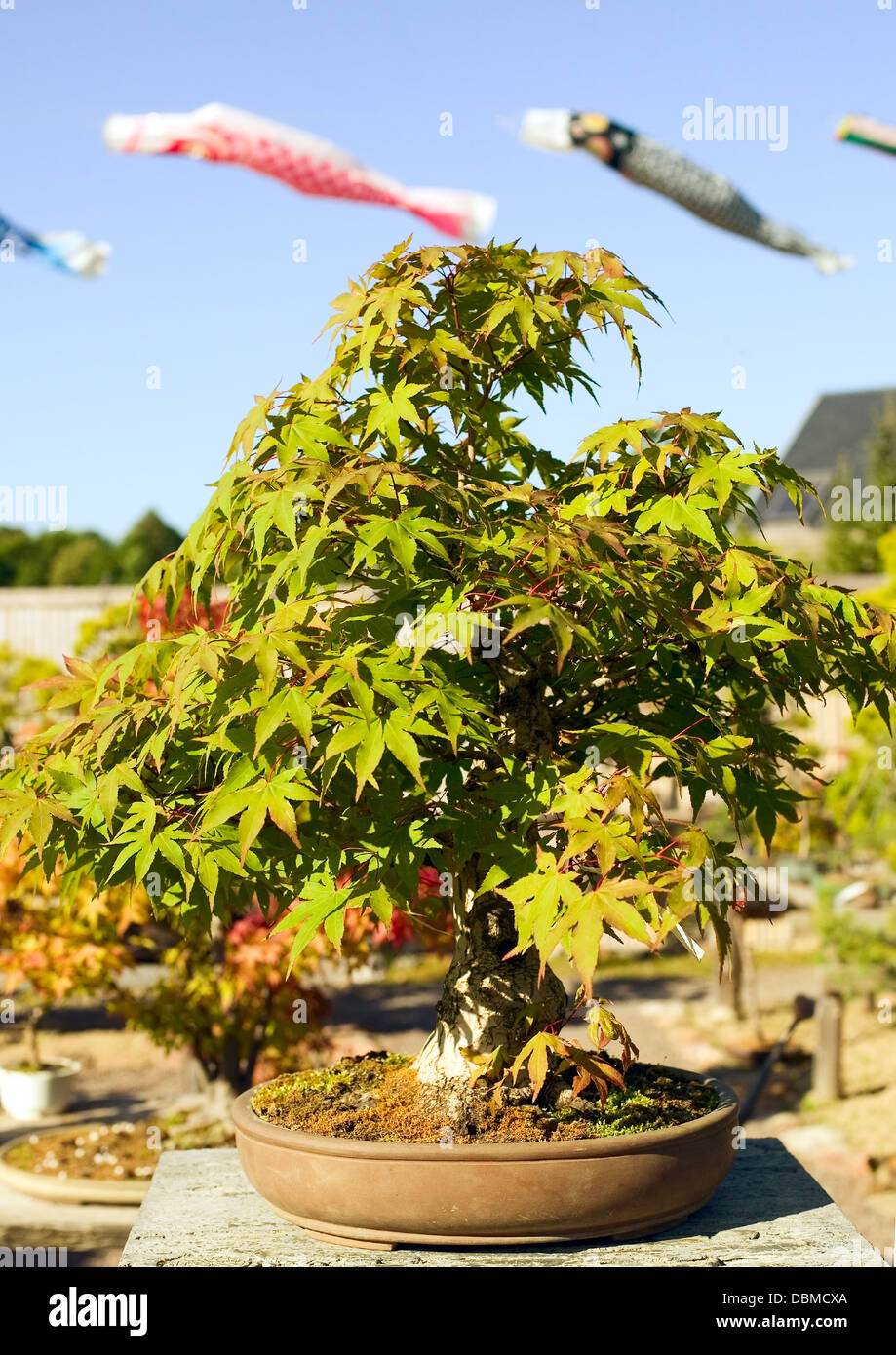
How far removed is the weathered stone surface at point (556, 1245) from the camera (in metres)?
1.75

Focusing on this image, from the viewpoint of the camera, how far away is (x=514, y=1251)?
1.76 m

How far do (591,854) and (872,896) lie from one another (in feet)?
28.0

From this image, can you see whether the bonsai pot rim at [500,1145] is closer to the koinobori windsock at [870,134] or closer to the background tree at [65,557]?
the koinobori windsock at [870,134]

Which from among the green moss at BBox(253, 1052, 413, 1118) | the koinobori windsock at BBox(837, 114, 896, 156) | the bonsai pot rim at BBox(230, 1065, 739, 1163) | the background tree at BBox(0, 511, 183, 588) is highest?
the koinobori windsock at BBox(837, 114, 896, 156)

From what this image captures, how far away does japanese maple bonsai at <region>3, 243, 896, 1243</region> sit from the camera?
1.61 m

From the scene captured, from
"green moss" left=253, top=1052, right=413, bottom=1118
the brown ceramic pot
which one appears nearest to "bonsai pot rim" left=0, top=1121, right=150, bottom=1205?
"green moss" left=253, top=1052, right=413, bottom=1118

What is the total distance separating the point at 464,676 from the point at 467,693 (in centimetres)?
13

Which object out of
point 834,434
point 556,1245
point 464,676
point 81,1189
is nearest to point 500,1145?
point 556,1245

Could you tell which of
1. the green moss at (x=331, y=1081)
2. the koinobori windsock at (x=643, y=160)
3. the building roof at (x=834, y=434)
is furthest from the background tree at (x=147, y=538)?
the green moss at (x=331, y=1081)

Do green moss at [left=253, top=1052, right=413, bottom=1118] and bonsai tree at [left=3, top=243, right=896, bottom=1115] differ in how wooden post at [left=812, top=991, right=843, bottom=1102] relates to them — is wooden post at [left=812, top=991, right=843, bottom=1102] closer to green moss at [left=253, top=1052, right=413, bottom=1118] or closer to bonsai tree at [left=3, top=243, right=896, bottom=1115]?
green moss at [left=253, top=1052, right=413, bottom=1118]

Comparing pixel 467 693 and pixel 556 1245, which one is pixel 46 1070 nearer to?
pixel 556 1245

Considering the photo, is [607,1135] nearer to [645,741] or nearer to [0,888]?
[645,741]

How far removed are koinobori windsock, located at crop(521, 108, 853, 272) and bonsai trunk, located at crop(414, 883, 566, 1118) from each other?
11150 mm

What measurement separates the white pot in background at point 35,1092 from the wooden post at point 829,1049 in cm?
365
